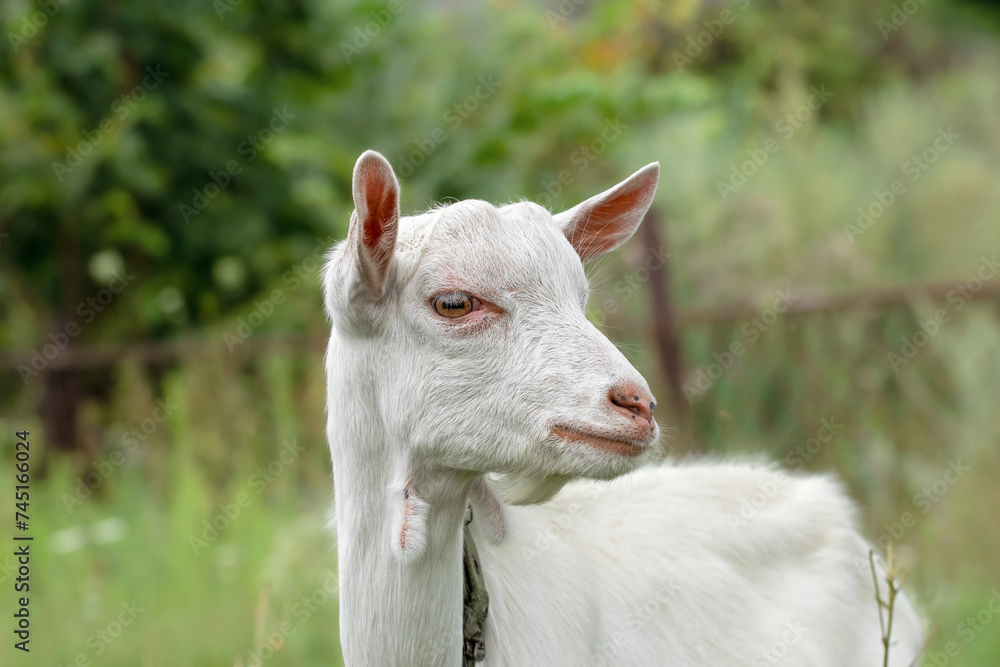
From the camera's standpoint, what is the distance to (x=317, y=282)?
8.78 meters

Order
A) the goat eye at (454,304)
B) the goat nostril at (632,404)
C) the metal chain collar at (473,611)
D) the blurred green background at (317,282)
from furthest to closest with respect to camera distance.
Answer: the blurred green background at (317,282), the metal chain collar at (473,611), the goat eye at (454,304), the goat nostril at (632,404)

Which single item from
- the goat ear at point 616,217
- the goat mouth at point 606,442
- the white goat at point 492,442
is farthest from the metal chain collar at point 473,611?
the goat ear at point 616,217

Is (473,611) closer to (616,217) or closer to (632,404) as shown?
(632,404)

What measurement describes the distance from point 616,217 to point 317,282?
19.7 feet

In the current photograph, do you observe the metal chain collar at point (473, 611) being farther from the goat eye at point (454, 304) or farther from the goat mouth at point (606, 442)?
the goat eye at point (454, 304)

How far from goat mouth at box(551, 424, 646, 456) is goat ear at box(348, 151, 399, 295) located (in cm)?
60

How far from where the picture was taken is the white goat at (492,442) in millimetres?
2438

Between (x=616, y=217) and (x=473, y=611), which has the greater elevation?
(x=616, y=217)

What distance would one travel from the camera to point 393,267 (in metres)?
2.54

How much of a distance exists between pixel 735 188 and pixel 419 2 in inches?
154

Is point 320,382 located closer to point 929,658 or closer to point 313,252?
point 313,252

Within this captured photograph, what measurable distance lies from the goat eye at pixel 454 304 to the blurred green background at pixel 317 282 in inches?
133

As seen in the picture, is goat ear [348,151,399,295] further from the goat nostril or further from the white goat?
the goat nostril

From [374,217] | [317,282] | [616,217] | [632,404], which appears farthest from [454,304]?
[317,282]
